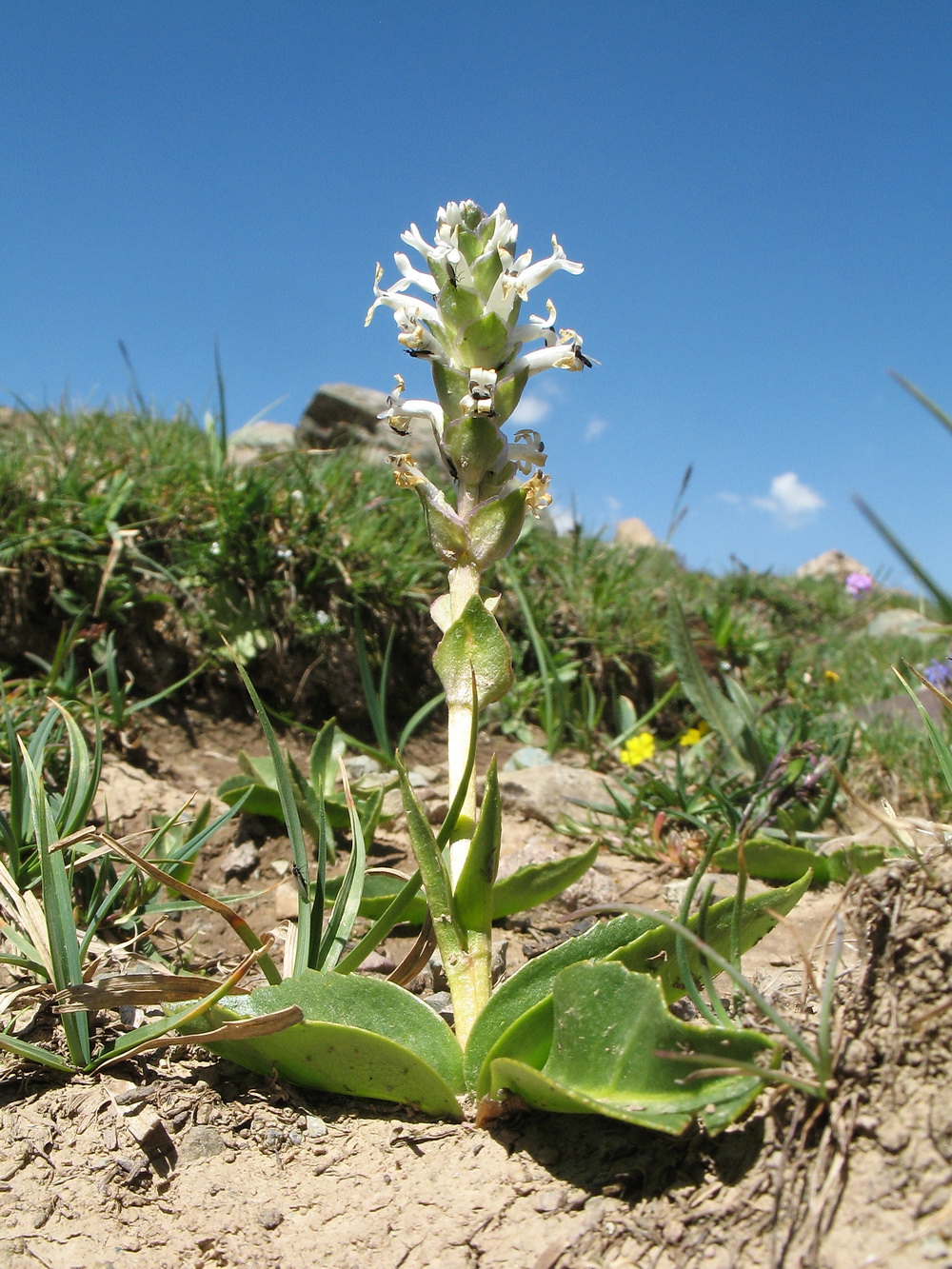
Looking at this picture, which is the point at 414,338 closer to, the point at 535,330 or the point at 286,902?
the point at 535,330

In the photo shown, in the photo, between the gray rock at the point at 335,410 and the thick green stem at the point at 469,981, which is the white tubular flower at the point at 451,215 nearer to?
the thick green stem at the point at 469,981

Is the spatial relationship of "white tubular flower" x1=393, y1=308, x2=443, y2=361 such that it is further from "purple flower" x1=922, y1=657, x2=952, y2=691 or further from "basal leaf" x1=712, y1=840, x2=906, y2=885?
"purple flower" x1=922, y1=657, x2=952, y2=691

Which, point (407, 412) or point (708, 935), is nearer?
point (708, 935)

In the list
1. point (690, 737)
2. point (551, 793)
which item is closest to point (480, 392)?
point (551, 793)

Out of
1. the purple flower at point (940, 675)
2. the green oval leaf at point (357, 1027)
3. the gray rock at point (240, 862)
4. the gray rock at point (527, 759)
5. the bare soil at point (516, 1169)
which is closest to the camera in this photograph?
the bare soil at point (516, 1169)

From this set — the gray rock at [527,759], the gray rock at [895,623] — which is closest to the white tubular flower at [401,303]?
the gray rock at [527,759]

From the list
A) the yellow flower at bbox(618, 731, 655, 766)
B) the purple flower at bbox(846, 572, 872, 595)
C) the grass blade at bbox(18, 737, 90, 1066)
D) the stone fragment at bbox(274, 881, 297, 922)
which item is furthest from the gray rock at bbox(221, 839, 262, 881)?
the purple flower at bbox(846, 572, 872, 595)
